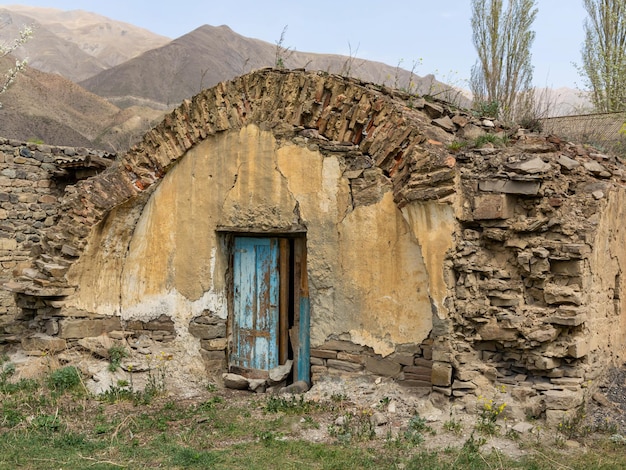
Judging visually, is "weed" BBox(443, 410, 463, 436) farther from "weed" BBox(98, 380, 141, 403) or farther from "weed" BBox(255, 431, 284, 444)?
"weed" BBox(98, 380, 141, 403)

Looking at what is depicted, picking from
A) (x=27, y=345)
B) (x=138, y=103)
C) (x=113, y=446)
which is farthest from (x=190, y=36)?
(x=113, y=446)

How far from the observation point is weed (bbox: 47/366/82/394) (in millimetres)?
6189

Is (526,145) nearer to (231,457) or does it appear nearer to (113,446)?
(231,457)

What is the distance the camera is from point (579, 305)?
16.6ft

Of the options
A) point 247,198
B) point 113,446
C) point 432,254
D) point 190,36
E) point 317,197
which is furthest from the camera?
point 190,36

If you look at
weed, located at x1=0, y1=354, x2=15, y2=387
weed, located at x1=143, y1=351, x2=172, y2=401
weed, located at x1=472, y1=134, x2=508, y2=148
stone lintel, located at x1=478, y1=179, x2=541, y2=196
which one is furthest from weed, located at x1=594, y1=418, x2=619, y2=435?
weed, located at x1=0, y1=354, x2=15, y2=387

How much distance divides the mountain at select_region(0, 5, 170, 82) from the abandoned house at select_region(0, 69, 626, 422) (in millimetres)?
37399

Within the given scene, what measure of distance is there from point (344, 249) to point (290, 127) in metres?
1.57

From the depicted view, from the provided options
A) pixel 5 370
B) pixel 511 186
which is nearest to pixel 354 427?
pixel 511 186

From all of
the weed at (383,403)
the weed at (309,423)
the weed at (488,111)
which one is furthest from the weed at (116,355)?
the weed at (488,111)

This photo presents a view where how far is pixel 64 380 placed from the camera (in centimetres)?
625

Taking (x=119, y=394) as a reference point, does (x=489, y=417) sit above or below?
above

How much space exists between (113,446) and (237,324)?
7.93ft

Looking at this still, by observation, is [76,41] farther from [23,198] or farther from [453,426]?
[453,426]
